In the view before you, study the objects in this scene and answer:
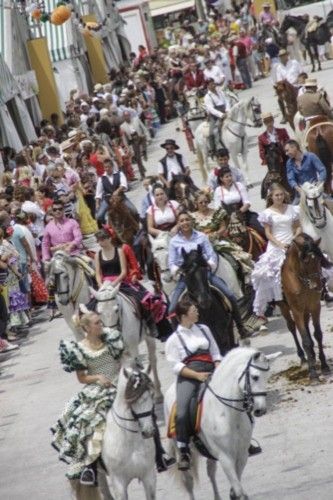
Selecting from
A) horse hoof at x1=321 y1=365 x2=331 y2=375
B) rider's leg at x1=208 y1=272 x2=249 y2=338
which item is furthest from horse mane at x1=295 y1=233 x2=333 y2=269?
horse hoof at x1=321 y1=365 x2=331 y2=375

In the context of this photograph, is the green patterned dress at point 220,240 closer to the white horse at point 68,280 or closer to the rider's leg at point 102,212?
the white horse at point 68,280

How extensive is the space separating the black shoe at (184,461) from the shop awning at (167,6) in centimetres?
8121

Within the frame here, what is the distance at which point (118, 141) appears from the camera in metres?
40.2

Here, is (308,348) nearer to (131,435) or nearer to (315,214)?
(315,214)

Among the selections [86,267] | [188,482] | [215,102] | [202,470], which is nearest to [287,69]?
[215,102]

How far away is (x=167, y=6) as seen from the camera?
94.9 m

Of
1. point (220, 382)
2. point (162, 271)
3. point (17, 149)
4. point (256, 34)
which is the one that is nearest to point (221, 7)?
point (256, 34)

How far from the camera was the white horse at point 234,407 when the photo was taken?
531 inches

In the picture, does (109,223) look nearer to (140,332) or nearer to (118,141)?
(140,332)

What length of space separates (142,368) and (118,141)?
26.8 m

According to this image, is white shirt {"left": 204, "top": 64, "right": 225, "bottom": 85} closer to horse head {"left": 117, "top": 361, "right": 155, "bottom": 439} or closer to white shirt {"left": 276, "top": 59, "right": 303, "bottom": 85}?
white shirt {"left": 276, "top": 59, "right": 303, "bottom": 85}

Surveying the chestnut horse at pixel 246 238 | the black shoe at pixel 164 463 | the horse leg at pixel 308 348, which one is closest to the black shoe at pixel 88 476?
the black shoe at pixel 164 463

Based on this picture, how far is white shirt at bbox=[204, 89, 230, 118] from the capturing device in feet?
115

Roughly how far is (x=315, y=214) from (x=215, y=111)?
14569mm
